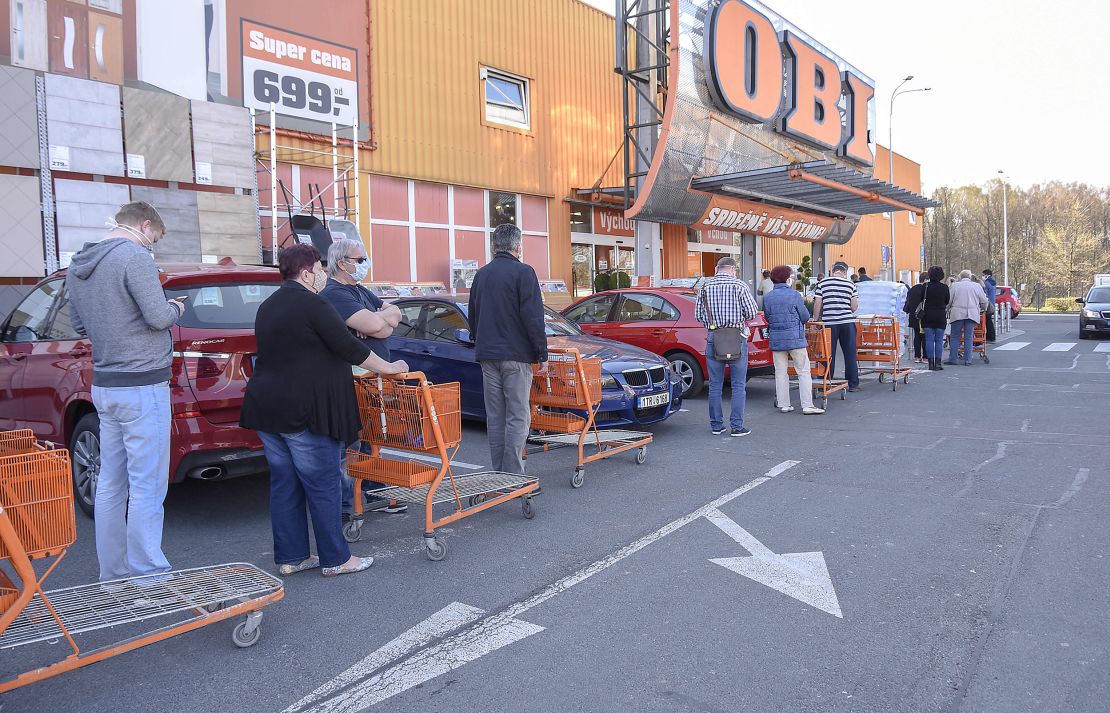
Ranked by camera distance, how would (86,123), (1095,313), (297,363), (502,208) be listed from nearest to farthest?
(297,363) < (86,123) < (502,208) < (1095,313)

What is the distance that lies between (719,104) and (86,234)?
41.1 ft

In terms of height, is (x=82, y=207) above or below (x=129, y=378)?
above

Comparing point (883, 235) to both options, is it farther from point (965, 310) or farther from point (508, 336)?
point (508, 336)

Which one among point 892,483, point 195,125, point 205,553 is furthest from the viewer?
point 195,125

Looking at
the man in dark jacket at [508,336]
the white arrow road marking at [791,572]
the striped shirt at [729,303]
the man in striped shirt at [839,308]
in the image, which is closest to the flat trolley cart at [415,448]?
the man in dark jacket at [508,336]

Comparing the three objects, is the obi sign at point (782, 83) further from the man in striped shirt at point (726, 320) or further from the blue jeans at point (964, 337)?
the man in striped shirt at point (726, 320)

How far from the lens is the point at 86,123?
10820 millimetres

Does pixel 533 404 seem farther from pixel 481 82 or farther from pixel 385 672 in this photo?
pixel 481 82

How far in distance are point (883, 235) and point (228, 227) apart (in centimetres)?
3480

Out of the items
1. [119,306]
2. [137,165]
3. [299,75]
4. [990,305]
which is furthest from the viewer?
[990,305]

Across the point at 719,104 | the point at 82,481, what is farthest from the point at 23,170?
the point at 719,104

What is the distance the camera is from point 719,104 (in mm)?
17750

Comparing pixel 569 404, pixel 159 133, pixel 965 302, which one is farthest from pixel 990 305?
pixel 159 133

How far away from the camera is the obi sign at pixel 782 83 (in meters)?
17.6
